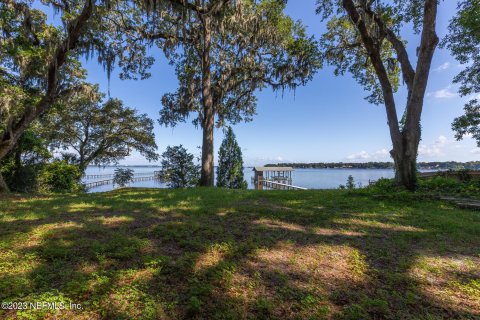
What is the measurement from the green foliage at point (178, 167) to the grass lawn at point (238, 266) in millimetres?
11410

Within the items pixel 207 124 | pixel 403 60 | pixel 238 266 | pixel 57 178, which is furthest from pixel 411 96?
pixel 57 178

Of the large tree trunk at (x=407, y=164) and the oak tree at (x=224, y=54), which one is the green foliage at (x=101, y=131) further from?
the large tree trunk at (x=407, y=164)

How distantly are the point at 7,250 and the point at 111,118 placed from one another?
2034 centimetres

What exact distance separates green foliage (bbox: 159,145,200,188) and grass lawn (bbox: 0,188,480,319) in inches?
449

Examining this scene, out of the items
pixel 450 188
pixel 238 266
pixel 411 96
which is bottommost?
pixel 238 266

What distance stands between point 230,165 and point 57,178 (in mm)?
11490

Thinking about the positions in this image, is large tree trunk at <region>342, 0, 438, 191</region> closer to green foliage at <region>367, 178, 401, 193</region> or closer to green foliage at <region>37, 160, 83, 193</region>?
green foliage at <region>367, 178, 401, 193</region>

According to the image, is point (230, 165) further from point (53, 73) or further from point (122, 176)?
point (53, 73)

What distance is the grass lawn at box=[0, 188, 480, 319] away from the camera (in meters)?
2.05

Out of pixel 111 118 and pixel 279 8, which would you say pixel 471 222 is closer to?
pixel 279 8

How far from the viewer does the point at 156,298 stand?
212 centimetres

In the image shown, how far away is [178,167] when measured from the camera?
53.7 ft

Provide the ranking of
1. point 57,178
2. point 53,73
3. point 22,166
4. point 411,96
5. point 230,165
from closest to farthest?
point 411,96, point 53,73, point 22,166, point 57,178, point 230,165

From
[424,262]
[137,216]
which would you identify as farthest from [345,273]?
[137,216]
